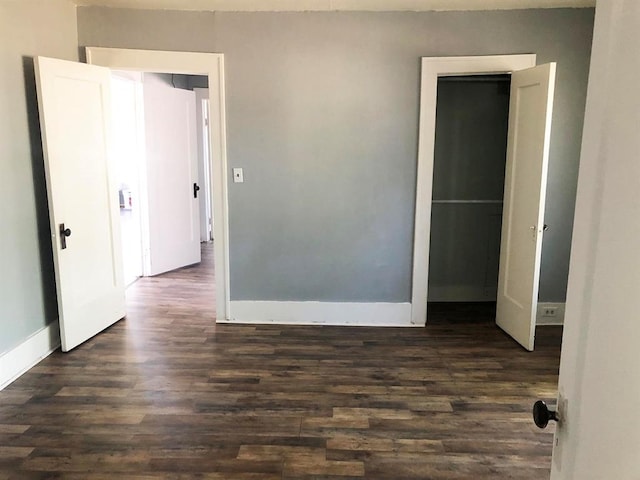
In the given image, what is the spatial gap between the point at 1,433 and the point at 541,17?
4450 millimetres

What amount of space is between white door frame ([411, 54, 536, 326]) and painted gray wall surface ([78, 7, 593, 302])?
7cm

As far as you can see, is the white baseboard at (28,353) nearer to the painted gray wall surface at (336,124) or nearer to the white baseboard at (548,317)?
the painted gray wall surface at (336,124)

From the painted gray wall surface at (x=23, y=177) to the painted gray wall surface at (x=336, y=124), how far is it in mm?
554

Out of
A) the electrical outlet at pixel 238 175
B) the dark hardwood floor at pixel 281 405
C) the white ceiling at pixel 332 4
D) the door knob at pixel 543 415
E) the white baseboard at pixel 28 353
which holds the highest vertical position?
the white ceiling at pixel 332 4

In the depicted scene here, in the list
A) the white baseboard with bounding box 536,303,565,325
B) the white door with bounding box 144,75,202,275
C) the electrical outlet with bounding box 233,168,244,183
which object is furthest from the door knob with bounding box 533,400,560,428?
the white door with bounding box 144,75,202,275

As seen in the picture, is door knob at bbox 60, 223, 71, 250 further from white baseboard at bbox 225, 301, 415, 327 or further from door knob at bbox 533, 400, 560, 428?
door knob at bbox 533, 400, 560, 428

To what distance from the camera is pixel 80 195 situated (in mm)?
3613

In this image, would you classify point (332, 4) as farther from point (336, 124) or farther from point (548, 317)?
point (548, 317)

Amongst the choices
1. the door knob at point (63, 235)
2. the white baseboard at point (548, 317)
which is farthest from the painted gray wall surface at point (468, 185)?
the door knob at point (63, 235)

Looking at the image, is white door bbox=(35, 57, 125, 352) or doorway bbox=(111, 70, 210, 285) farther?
doorway bbox=(111, 70, 210, 285)

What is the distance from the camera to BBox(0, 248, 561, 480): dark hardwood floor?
2.35m

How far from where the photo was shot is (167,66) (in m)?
3.86

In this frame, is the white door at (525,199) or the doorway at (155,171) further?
the doorway at (155,171)

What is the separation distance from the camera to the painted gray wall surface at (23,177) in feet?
10.1
